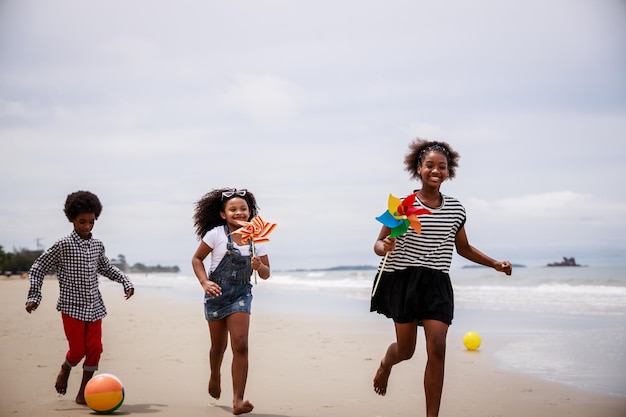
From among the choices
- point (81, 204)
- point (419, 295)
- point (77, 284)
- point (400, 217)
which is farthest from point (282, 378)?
point (400, 217)

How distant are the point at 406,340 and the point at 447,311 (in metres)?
0.38

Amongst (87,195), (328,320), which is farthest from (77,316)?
(328,320)

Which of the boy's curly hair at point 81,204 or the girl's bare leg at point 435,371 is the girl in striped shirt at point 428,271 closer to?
the girl's bare leg at point 435,371

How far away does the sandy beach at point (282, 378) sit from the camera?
234 inches

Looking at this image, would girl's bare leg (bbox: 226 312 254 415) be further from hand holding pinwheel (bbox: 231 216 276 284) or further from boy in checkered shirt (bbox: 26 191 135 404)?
boy in checkered shirt (bbox: 26 191 135 404)

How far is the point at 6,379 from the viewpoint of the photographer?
7.01 m

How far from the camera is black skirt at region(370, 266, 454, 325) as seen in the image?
529cm

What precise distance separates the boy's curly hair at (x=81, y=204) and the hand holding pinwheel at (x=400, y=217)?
92.2 inches

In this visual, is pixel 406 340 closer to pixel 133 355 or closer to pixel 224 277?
pixel 224 277

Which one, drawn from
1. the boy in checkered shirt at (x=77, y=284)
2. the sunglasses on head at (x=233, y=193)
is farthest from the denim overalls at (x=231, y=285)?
the boy in checkered shirt at (x=77, y=284)

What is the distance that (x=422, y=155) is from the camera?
5.79m

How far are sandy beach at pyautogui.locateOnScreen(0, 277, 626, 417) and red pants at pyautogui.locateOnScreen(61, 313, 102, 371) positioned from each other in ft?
1.14

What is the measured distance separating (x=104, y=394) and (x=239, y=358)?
1.01 metres

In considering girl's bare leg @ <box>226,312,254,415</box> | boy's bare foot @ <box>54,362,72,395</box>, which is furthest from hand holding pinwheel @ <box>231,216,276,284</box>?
boy's bare foot @ <box>54,362,72,395</box>
